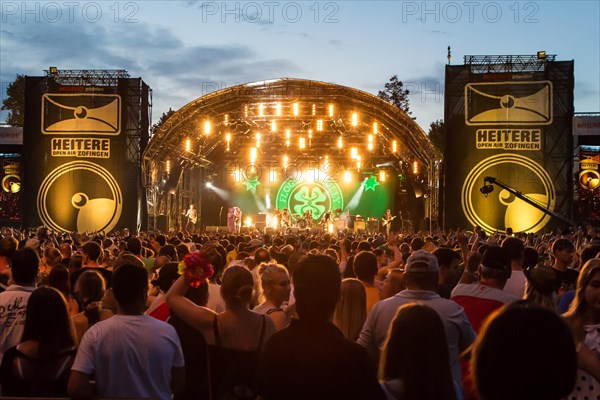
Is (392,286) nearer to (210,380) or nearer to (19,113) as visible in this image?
(210,380)

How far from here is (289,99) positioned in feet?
90.6

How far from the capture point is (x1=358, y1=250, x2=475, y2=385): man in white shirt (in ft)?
15.1

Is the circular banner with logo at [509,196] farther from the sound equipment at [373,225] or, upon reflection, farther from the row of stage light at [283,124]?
the sound equipment at [373,225]

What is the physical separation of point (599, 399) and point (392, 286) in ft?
9.20

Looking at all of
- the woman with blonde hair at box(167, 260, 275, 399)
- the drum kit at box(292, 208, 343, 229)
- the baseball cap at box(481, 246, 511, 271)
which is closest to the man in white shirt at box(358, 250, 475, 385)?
the woman with blonde hair at box(167, 260, 275, 399)

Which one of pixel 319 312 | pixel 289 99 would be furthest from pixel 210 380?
pixel 289 99

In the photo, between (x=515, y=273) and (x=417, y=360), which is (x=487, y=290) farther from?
(x=417, y=360)

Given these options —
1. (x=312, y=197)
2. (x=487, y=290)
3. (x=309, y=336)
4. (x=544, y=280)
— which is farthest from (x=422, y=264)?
(x=312, y=197)

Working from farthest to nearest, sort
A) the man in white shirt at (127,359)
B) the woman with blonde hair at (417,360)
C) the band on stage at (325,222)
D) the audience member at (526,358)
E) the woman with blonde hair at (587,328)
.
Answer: the band on stage at (325,222), the man in white shirt at (127,359), the woman with blonde hair at (587,328), the woman with blonde hair at (417,360), the audience member at (526,358)

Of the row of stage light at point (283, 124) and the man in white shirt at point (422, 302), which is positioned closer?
the man in white shirt at point (422, 302)

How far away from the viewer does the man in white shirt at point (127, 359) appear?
405cm

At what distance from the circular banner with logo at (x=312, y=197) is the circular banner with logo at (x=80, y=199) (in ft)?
46.6

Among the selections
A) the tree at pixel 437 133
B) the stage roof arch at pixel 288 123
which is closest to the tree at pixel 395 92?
the tree at pixel 437 133

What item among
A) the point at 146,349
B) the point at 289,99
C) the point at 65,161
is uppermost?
the point at 289,99
